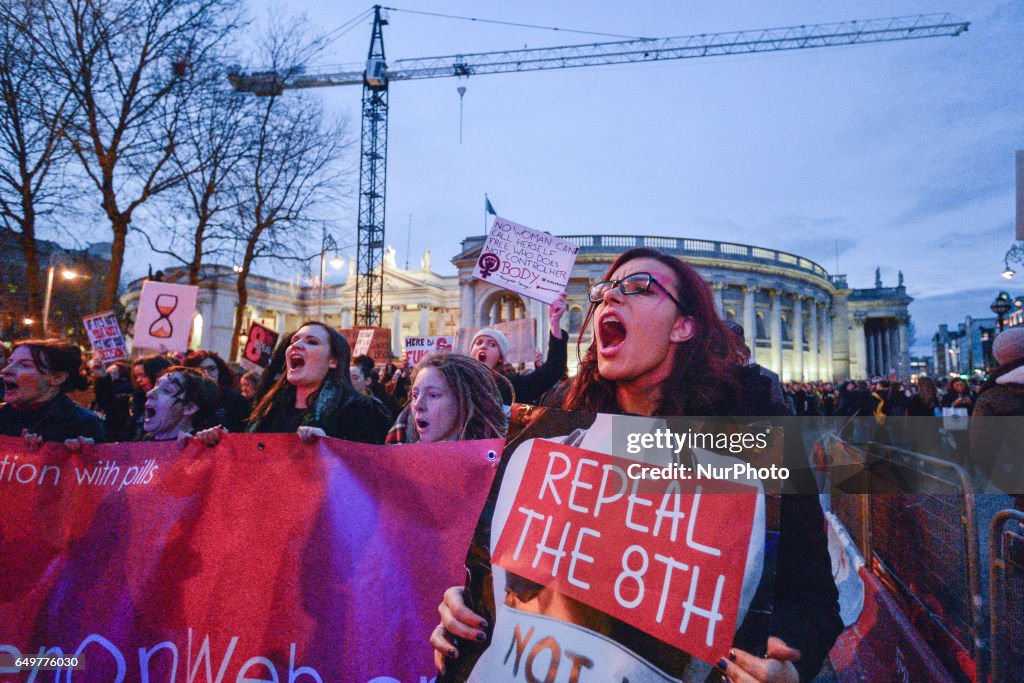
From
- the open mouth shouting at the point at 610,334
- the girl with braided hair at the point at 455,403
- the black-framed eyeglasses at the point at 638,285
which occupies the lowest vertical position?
the girl with braided hair at the point at 455,403

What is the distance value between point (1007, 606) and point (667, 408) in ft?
7.45

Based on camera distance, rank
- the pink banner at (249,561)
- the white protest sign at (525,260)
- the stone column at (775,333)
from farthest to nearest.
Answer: the stone column at (775,333) < the white protest sign at (525,260) < the pink banner at (249,561)

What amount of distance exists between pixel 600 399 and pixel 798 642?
849 millimetres

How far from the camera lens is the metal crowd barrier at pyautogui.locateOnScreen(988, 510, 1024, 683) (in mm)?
2555

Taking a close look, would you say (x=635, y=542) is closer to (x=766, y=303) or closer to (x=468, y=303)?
(x=468, y=303)

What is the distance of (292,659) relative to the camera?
7.53 ft

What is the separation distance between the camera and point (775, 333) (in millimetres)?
48781

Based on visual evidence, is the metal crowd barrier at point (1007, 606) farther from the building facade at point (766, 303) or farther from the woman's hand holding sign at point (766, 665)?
the building facade at point (766, 303)

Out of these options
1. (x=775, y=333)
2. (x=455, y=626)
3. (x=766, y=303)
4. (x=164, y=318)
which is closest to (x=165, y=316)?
(x=164, y=318)

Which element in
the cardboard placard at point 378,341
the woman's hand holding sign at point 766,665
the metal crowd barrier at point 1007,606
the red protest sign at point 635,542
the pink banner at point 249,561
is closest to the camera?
the woman's hand holding sign at point 766,665

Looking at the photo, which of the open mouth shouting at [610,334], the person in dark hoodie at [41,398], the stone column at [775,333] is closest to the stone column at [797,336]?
the stone column at [775,333]

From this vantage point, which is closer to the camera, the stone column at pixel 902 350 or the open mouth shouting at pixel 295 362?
the open mouth shouting at pixel 295 362

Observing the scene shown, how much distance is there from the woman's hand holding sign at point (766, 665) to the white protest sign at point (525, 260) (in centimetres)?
530

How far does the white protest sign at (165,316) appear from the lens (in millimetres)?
8531
